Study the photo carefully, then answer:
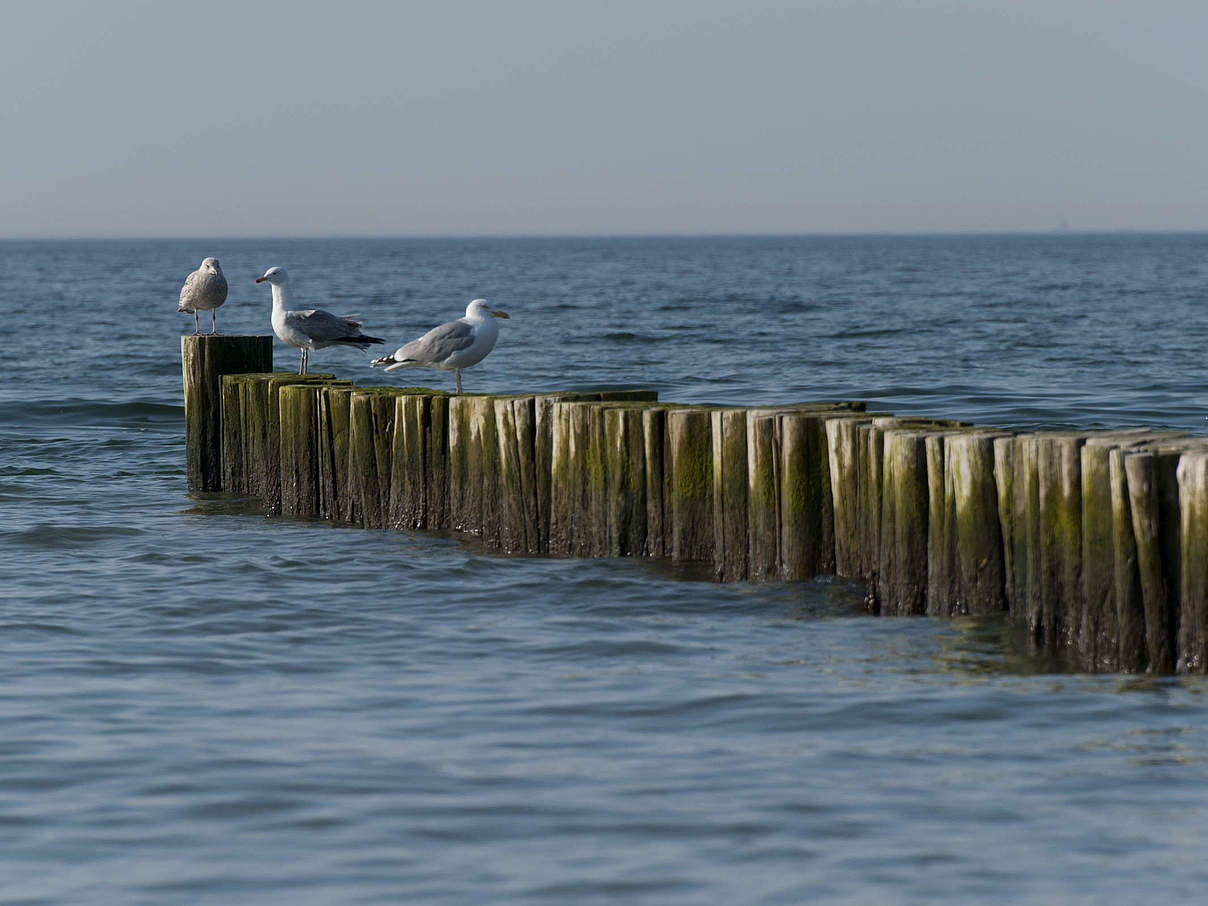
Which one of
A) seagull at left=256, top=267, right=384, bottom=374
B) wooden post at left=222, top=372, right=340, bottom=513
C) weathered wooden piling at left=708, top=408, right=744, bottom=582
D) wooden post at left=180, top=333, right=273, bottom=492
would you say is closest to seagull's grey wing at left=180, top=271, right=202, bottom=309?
seagull at left=256, top=267, right=384, bottom=374

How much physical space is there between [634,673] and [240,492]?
6.02 metres

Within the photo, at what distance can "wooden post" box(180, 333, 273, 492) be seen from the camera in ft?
41.3

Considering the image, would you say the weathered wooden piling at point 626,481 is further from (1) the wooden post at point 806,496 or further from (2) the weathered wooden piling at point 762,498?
(1) the wooden post at point 806,496

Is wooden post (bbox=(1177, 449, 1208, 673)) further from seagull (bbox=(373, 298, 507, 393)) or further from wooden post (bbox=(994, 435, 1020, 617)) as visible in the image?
seagull (bbox=(373, 298, 507, 393))

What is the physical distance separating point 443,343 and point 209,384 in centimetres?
229

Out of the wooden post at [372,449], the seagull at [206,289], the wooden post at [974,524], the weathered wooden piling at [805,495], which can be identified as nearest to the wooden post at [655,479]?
the weathered wooden piling at [805,495]

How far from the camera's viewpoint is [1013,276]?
2933 inches

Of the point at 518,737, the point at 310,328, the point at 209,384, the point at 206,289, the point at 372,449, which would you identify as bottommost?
the point at 518,737

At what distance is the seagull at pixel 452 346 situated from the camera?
11523 mm

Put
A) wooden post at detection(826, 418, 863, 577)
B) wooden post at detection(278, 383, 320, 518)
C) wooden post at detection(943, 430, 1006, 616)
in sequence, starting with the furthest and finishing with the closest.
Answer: wooden post at detection(278, 383, 320, 518)
wooden post at detection(826, 418, 863, 577)
wooden post at detection(943, 430, 1006, 616)

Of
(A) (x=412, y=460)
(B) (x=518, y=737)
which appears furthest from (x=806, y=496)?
(A) (x=412, y=460)

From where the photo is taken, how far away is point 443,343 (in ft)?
37.8

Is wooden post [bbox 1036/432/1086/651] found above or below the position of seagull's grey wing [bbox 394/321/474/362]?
below

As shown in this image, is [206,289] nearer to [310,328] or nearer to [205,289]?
[205,289]
